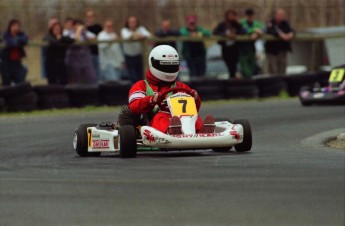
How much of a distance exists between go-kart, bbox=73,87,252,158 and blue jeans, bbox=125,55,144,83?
8.56m

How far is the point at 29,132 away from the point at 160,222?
25.9 ft

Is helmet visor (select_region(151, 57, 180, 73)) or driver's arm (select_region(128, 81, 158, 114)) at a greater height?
helmet visor (select_region(151, 57, 180, 73))

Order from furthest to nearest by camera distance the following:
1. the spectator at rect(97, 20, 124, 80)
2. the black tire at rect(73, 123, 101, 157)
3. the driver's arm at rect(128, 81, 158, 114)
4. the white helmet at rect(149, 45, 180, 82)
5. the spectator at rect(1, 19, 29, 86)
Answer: the spectator at rect(97, 20, 124, 80), the spectator at rect(1, 19, 29, 86), the black tire at rect(73, 123, 101, 157), the white helmet at rect(149, 45, 180, 82), the driver's arm at rect(128, 81, 158, 114)

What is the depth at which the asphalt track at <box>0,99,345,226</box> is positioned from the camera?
7.39 meters

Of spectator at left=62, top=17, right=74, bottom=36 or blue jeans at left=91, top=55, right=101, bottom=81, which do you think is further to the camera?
blue jeans at left=91, top=55, right=101, bottom=81

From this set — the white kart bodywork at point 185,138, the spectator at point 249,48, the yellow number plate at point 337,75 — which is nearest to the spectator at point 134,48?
the spectator at point 249,48

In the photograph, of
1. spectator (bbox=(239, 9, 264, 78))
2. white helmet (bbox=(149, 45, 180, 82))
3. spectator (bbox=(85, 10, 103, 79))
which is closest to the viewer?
white helmet (bbox=(149, 45, 180, 82))

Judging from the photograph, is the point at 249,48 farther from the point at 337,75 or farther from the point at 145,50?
the point at 337,75

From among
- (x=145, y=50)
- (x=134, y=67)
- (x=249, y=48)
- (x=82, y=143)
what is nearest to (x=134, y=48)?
(x=145, y=50)

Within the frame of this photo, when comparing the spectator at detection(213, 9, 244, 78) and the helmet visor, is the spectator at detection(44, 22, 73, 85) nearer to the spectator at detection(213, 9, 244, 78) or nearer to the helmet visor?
the spectator at detection(213, 9, 244, 78)

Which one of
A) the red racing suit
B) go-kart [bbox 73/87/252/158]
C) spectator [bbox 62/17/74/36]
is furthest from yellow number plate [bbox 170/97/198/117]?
spectator [bbox 62/17/74/36]

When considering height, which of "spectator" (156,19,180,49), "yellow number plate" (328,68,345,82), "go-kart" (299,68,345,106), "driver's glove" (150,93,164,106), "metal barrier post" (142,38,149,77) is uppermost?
"driver's glove" (150,93,164,106)

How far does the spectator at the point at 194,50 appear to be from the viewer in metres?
20.9

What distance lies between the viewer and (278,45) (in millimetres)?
22469
